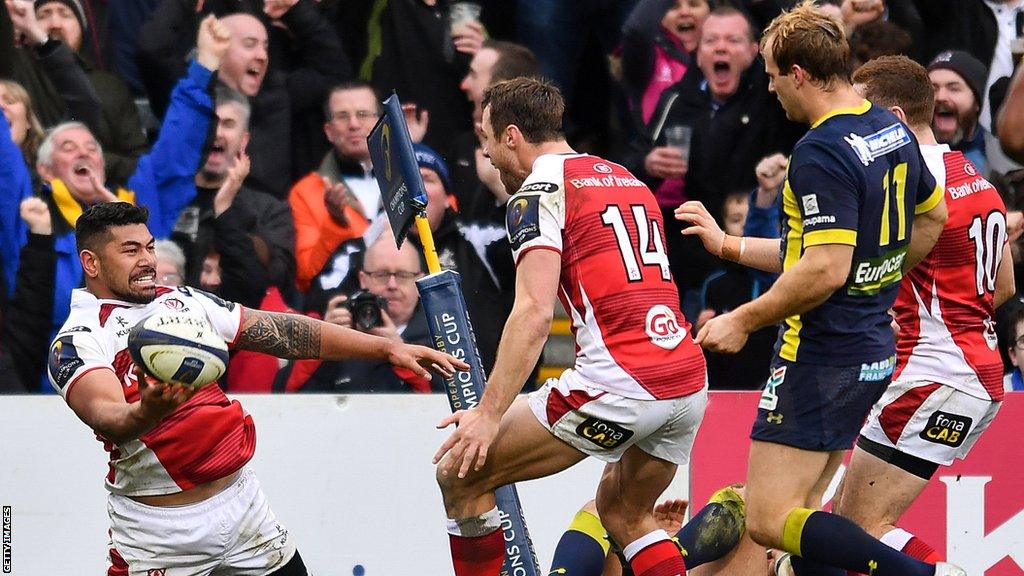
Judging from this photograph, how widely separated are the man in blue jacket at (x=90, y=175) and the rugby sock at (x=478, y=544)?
2.69m

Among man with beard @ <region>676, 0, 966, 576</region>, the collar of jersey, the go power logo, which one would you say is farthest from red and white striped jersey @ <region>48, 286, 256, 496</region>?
the collar of jersey

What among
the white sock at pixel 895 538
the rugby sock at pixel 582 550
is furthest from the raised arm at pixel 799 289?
the rugby sock at pixel 582 550

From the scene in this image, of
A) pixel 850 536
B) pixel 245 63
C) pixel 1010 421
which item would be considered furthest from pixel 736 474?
pixel 245 63

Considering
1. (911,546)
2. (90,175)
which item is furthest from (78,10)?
(911,546)

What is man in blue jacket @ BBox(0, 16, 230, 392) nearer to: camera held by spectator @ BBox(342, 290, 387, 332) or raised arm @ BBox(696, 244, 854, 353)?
camera held by spectator @ BBox(342, 290, 387, 332)

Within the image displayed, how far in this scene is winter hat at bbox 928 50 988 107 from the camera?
6.78 metres

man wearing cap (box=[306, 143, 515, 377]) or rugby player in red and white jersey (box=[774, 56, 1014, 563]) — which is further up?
man wearing cap (box=[306, 143, 515, 377])

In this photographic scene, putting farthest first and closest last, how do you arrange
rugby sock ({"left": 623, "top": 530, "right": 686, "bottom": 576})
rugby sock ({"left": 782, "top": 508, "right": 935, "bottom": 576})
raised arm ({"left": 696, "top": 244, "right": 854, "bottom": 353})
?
1. rugby sock ({"left": 623, "top": 530, "right": 686, "bottom": 576})
2. rugby sock ({"left": 782, "top": 508, "right": 935, "bottom": 576})
3. raised arm ({"left": 696, "top": 244, "right": 854, "bottom": 353})

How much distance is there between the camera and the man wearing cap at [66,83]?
691 cm

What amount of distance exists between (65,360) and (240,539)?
87 centimetres

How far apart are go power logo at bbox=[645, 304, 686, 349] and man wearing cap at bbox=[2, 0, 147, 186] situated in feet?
10.6

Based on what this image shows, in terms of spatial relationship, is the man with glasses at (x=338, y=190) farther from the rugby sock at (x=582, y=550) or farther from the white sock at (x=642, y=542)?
the white sock at (x=642, y=542)

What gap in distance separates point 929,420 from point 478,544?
1767mm

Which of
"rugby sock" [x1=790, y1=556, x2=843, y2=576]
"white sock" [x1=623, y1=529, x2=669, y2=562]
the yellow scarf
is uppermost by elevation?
the yellow scarf
